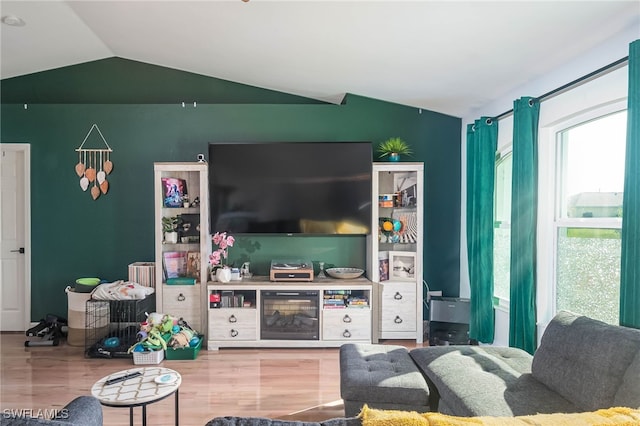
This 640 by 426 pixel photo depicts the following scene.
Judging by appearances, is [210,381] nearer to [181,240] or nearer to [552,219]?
[181,240]

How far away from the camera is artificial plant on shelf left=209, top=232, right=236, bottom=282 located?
3.97 metres

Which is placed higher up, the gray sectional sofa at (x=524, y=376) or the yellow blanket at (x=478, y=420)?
the yellow blanket at (x=478, y=420)

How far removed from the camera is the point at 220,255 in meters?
4.20

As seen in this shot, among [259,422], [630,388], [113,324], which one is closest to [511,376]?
[630,388]

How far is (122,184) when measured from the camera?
174 inches

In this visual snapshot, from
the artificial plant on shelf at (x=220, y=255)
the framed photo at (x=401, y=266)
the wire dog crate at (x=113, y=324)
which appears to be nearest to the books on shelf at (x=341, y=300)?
the framed photo at (x=401, y=266)

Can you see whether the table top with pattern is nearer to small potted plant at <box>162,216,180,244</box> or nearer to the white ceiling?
small potted plant at <box>162,216,180,244</box>

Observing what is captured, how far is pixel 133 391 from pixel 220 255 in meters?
2.31

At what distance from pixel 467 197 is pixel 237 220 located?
233 cm

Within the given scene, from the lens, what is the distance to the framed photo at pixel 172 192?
4.06 m

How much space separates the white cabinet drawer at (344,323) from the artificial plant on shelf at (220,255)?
3.38 feet

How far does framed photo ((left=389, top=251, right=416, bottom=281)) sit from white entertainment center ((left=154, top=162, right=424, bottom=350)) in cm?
1

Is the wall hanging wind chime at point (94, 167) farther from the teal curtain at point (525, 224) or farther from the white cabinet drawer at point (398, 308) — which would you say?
the teal curtain at point (525, 224)

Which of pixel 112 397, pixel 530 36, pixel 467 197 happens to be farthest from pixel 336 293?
pixel 530 36
